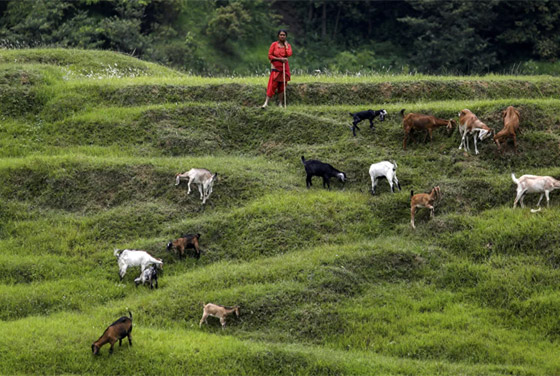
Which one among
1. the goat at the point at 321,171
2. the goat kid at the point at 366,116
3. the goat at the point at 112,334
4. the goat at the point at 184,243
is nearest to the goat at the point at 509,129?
the goat kid at the point at 366,116

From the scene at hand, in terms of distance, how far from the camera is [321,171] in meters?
18.3

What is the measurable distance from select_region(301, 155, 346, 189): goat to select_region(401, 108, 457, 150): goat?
2.43 metres

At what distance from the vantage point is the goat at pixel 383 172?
17.7 m

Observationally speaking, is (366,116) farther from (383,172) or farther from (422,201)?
(422,201)

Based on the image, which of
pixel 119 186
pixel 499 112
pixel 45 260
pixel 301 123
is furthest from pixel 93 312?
pixel 499 112

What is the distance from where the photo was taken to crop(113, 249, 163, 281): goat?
51.1 ft

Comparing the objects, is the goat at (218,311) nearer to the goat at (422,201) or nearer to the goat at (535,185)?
the goat at (422,201)

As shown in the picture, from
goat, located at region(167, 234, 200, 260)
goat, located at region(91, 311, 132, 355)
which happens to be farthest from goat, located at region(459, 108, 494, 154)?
goat, located at region(91, 311, 132, 355)

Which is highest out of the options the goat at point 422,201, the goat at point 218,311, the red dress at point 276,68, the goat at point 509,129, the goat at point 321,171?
the red dress at point 276,68

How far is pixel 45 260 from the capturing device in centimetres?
1639

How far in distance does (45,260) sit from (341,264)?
688 cm

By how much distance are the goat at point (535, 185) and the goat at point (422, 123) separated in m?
3.03

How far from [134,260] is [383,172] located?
6.52m

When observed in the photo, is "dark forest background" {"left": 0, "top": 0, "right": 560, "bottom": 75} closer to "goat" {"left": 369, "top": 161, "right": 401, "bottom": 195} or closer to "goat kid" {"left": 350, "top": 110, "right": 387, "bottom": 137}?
"goat kid" {"left": 350, "top": 110, "right": 387, "bottom": 137}
